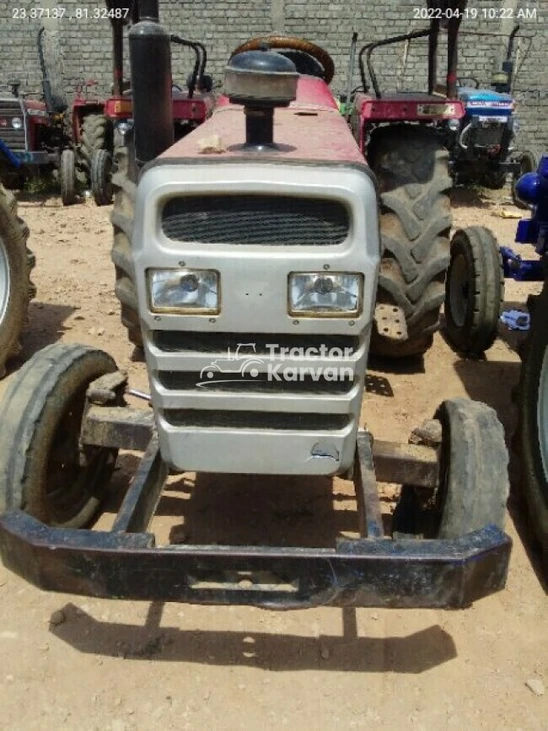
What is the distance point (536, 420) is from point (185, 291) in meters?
1.57

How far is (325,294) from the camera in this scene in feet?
6.48

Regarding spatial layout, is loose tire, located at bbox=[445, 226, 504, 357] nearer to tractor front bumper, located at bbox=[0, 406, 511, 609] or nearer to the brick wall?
tractor front bumper, located at bbox=[0, 406, 511, 609]

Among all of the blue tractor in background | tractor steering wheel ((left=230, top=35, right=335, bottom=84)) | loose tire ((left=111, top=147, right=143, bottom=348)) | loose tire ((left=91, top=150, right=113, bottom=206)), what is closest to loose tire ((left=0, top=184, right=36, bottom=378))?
loose tire ((left=111, top=147, right=143, bottom=348))

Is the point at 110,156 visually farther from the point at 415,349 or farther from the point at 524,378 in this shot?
the point at 524,378

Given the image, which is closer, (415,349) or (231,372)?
(231,372)

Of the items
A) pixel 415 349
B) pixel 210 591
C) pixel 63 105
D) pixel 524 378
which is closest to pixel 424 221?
pixel 415 349

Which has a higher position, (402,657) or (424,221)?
Answer: (424,221)

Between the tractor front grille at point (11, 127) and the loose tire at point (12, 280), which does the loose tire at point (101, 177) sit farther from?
the loose tire at point (12, 280)

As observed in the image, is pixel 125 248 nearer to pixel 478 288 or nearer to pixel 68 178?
pixel 478 288

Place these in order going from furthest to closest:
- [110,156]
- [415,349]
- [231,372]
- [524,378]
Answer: [110,156] → [415,349] → [524,378] → [231,372]

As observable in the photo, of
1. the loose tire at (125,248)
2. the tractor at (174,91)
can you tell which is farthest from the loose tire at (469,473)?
the tractor at (174,91)

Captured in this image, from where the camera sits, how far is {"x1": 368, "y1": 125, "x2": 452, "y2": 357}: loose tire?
3.63 meters

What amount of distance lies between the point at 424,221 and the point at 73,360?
196 centimetres

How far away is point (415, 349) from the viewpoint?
4.09 m
